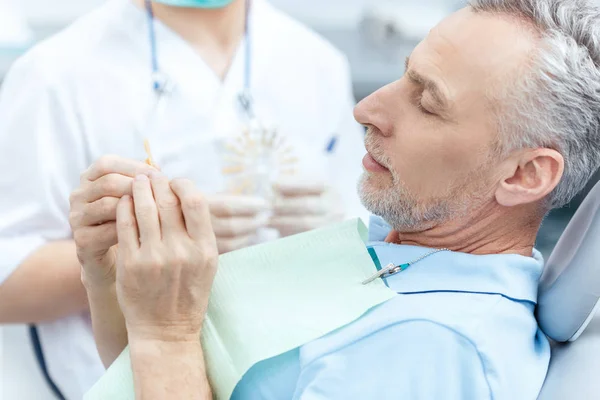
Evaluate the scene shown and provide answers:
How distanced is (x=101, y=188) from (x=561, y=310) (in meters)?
0.61

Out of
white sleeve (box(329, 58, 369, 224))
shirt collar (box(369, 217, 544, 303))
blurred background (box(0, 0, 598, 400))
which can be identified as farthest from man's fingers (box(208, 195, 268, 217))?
blurred background (box(0, 0, 598, 400))

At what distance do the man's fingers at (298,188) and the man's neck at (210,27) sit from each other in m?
0.29

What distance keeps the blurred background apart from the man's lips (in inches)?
53.8

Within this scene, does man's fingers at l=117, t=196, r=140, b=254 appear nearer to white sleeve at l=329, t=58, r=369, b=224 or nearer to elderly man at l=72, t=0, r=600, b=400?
elderly man at l=72, t=0, r=600, b=400

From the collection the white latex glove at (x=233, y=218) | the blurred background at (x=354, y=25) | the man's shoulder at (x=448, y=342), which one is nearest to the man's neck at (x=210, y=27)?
the white latex glove at (x=233, y=218)

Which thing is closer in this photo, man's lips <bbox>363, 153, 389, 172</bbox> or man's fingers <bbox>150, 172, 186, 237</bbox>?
man's fingers <bbox>150, 172, 186, 237</bbox>

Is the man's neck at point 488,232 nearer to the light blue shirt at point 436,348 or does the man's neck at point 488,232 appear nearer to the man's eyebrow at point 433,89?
the light blue shirt at point 436,348

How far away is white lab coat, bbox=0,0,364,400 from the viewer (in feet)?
4.48

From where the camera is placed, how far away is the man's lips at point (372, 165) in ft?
3.57

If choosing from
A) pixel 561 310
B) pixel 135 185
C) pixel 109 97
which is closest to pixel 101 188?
pixel 135 185

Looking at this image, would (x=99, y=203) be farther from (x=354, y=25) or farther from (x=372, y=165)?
(x=354, y=25)

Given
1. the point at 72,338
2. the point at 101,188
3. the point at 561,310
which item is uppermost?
the point at 101,188

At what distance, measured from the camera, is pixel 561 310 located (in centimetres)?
101

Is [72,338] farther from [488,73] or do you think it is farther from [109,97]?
[488,73]
